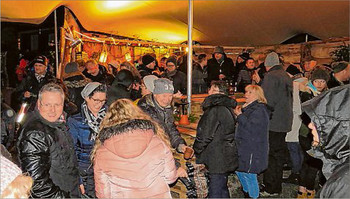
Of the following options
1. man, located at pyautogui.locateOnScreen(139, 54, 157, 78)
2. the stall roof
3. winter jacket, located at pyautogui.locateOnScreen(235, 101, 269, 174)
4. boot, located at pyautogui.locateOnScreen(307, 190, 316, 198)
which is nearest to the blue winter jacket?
winter jacket, located at pyautogui.locateOnScreen(235, 101, 269, 174)

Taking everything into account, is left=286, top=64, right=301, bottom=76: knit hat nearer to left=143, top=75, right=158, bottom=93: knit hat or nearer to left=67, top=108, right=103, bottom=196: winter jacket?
left=143, top=75, right=158, bottom=93: knit hat

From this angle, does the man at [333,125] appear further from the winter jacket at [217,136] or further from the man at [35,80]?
the man at [35,80]

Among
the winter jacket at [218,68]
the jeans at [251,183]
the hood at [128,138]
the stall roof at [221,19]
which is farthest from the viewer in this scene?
the stall roof at [221,19]

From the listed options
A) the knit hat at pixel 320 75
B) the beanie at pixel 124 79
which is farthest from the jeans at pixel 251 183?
the beanie at pixel 124 79

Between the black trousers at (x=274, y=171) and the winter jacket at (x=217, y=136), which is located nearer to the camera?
the winter jacket at (x=217, y=136)

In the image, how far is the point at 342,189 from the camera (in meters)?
1.58

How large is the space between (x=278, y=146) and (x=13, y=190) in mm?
4194

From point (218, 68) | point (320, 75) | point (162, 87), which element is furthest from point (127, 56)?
point (162, 87)

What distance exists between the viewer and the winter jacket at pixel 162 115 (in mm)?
3615

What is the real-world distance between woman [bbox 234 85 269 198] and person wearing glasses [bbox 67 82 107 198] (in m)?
1.75

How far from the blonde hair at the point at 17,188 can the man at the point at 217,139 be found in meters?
2.56

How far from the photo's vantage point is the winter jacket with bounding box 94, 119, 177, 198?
90.7 inches

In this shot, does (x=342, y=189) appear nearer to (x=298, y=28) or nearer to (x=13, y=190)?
(x=13, y=190)

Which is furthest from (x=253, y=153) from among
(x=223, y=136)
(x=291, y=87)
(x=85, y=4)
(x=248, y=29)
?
(x=248, y=29)
